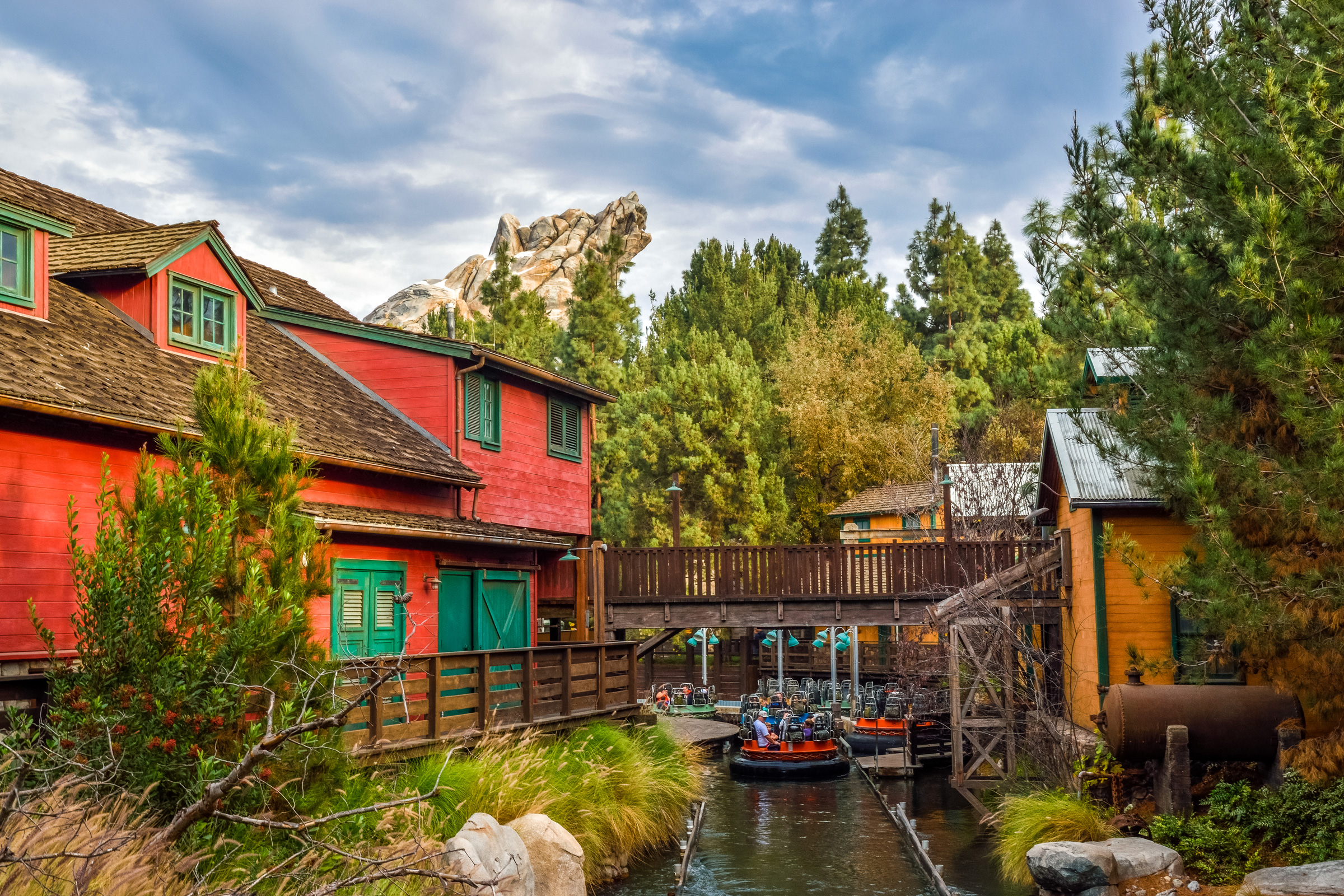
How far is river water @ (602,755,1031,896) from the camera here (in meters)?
15.1

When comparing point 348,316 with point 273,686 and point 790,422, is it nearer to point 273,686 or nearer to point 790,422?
point 273,686

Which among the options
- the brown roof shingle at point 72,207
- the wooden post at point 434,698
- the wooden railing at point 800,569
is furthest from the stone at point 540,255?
the wooden post at point 434,698

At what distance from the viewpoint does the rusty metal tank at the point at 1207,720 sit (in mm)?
12898

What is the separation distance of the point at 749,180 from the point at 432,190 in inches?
861

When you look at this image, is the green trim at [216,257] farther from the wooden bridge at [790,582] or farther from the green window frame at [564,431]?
the wooden bridge at [790,582]

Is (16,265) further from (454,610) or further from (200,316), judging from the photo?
(454,610)

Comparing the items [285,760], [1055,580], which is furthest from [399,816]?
[1055,580]

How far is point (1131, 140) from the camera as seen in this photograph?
1338 cm

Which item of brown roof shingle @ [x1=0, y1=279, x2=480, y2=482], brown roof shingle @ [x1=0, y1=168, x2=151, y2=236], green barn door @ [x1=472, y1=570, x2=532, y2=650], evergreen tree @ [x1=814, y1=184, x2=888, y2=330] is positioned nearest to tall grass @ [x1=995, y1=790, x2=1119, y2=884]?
green barn door @ [x1=472, y1=570, x2=532, y2=650]

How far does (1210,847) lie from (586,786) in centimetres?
747

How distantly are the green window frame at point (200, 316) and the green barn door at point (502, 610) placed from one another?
231 inches

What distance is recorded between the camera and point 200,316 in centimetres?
1638

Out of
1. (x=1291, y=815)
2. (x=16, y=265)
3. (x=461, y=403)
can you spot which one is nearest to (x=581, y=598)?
(x=461, y=403)

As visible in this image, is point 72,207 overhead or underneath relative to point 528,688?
overhead
